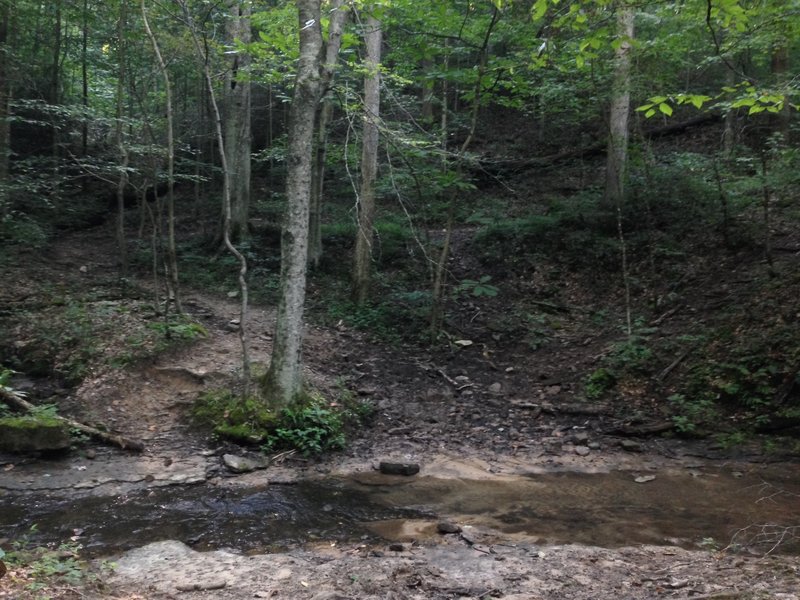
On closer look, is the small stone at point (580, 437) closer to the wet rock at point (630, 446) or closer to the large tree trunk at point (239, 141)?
the wet rock at point (630, 446)

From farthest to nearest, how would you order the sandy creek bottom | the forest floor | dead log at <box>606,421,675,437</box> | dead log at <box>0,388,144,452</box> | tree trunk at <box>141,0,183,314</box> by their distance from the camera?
tree trunk at <box>141,0,183,314</box>
dead log at <box>606,421,675,437</box>
dead log at <box>0,388,144,452</box>
the sandy creek bottom
the forest floor

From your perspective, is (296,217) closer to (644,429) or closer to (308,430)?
(308,430)

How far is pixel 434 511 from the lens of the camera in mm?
6324

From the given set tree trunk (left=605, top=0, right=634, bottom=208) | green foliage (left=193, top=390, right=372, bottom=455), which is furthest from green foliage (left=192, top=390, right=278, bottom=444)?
tree trunk (left=605, top=0, right=634, bottom=208)

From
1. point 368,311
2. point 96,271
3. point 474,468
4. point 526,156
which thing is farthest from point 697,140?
point 96,271

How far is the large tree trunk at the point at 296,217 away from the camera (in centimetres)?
768

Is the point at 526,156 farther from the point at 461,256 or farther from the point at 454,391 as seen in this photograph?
the point at 454,391

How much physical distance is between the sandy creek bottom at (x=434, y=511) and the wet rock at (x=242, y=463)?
0.42 meters

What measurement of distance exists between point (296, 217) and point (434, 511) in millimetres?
4253

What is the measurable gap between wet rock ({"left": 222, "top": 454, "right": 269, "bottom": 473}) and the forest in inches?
1.6

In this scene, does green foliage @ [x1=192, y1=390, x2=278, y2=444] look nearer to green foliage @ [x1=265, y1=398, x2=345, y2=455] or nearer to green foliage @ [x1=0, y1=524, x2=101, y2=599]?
green foliage @ [x1=265, y1=398, x2=345, y2=455]

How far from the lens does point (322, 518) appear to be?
617 cm

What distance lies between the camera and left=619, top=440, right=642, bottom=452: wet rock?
796 centimetres

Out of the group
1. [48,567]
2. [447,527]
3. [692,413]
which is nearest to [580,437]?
[692,413]
